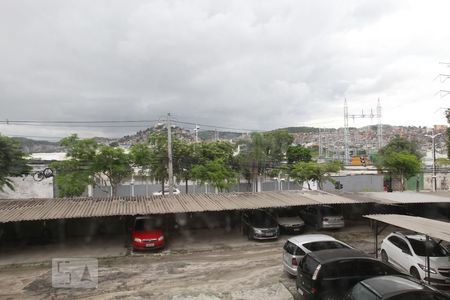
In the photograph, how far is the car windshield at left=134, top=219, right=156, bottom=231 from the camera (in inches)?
709

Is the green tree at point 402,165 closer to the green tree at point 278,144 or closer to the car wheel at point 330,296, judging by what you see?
the green tree at point 278,144

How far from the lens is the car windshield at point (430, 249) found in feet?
37.6

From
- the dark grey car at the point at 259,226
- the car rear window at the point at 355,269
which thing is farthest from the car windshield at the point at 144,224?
the car rear window at the point at 355,269

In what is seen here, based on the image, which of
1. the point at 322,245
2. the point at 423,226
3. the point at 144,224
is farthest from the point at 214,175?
the point at 423,226

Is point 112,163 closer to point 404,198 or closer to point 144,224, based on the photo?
point 144,224

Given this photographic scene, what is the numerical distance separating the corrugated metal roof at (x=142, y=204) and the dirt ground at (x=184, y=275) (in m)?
1.98

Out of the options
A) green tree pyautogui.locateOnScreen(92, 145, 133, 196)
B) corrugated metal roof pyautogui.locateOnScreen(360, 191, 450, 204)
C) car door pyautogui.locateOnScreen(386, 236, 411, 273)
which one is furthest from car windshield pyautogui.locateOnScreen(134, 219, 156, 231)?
corrugated metal roof pyautogui.locateOnScreen(360, 191, 450, 204)

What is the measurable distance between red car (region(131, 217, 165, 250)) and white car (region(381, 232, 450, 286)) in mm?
9990

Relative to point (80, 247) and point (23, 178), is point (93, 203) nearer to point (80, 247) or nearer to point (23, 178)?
point (80, 247)

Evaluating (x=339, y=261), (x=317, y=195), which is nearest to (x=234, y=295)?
(x=339, y=261)

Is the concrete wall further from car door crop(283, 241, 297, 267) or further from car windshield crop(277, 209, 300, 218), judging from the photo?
car door crop(283, 241, 297, 267)

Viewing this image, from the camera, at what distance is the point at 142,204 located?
18922 mm

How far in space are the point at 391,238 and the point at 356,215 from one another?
476 inches

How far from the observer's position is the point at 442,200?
21609mm
